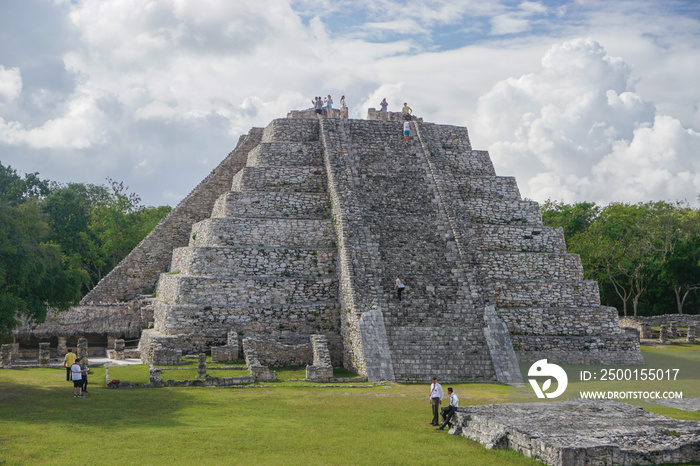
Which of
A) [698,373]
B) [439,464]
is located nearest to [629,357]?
[698,373]

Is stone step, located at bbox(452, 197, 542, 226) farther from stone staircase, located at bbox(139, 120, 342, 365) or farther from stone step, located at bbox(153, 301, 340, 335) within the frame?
stone step, located at bbox(153, 301, 340, 335)

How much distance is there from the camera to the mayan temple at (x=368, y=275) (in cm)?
2175

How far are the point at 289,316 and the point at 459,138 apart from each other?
42.1 feet

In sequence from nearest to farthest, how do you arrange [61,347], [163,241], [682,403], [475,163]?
[682,403] → [61,347] → [475,163] → [163,241]

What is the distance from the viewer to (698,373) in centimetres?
2266

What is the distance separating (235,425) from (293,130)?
62.0ft

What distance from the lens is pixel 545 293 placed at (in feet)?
81.7

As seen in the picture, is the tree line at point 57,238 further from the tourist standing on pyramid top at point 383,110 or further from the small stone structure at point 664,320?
the small stone structure at point 664,320

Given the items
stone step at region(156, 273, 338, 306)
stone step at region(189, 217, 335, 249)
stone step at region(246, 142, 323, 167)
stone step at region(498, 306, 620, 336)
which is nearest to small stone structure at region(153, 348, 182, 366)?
stone step at region(156, 273, 338, 306)

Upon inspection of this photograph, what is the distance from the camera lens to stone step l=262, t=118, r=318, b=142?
30156 millimetres

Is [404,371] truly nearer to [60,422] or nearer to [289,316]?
[289,316]

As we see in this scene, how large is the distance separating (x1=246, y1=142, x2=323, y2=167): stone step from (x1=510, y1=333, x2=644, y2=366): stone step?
36.6ft

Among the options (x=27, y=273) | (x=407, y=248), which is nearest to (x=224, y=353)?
(x=27, y=273)

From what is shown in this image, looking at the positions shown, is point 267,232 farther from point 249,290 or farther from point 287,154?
point 287,154
